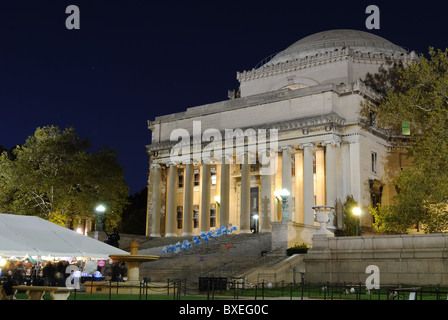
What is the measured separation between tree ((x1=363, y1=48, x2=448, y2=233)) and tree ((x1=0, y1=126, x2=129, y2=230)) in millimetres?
25304

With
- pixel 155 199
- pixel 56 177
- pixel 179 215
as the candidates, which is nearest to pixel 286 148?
pixel 179 215

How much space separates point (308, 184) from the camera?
48969 millimetres

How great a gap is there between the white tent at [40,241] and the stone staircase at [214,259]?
32.0 feet

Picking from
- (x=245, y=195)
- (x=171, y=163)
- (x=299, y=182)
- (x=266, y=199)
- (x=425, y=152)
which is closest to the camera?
(x=425, y=152)

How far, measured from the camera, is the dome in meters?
62.6

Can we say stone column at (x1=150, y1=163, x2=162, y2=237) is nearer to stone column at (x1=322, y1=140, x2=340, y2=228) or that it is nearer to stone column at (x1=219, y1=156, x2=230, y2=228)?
stone column at (x1=219, y1=156, x2=230, y2=228)

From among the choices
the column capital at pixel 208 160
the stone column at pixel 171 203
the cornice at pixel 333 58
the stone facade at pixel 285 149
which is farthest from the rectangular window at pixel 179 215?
the cornice at pixel 333 58

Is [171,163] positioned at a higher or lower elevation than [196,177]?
higher

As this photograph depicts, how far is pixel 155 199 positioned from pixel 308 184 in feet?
58.0

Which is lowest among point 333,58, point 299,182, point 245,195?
point 245,195

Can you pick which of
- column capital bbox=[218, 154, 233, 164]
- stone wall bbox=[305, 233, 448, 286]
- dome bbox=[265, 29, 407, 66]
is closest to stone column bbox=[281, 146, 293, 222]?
column capital bbox=[218, 154, 233, 164]

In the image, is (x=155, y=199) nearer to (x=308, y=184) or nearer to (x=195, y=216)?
(x=195, y=216)

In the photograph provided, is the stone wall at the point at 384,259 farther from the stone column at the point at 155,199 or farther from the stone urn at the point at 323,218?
the stone column at the point at 155,199

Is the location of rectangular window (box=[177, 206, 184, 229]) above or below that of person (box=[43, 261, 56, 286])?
above
